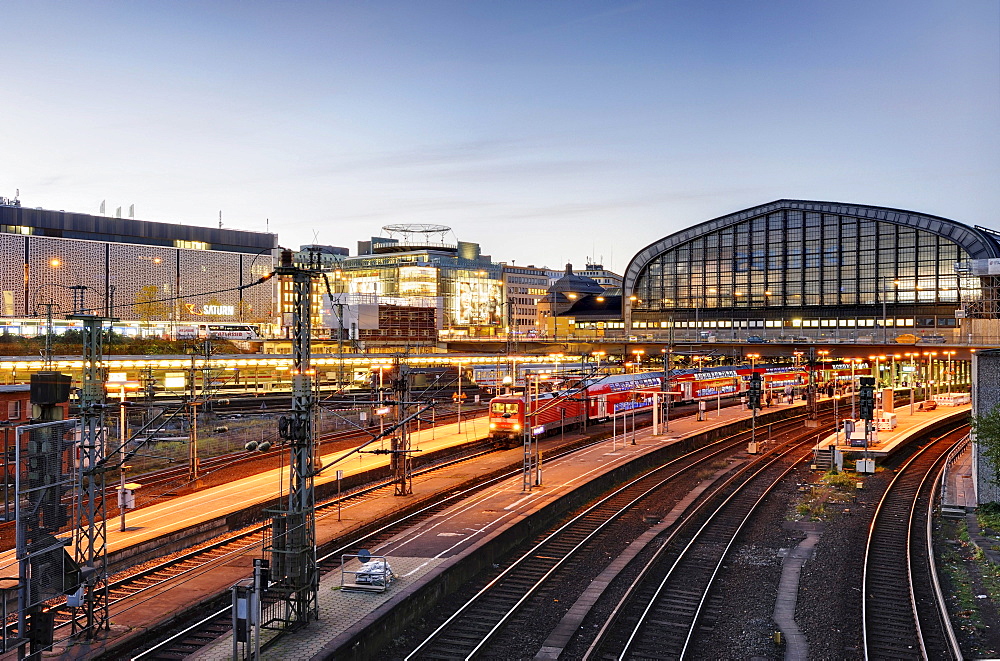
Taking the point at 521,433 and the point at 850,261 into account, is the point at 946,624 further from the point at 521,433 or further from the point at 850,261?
the point at 850,261

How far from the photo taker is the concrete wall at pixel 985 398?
30312 millimetres

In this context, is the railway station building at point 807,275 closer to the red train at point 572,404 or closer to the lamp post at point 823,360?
the lamp post at point 823,360

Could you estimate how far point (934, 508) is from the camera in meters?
32.2

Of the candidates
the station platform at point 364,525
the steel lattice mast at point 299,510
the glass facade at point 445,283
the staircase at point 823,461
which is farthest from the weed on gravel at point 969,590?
the glass facade at point 445,283

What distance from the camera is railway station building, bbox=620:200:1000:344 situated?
3253 inches

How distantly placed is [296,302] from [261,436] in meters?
34.9

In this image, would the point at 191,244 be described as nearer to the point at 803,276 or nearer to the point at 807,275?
the point at 803,276

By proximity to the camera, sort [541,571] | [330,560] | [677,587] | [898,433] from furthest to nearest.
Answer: [898,433] → [330,560] → [541,571] → [677,587]

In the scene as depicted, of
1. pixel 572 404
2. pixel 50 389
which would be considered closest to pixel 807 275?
pixel 572 404

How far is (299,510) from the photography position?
1811cm

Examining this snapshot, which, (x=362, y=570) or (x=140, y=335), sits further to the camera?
(x=140, y=335)

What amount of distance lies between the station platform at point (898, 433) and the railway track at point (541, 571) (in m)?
10.8

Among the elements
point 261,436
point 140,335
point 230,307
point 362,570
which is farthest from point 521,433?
point 230,307

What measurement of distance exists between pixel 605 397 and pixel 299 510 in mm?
40052
